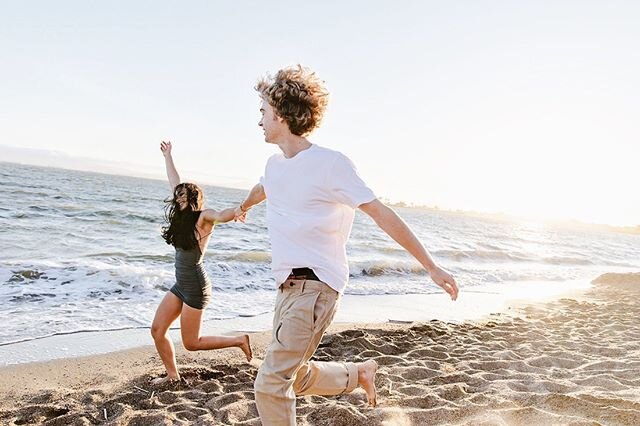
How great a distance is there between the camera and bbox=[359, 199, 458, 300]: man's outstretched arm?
2316mm

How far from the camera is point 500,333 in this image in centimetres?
709

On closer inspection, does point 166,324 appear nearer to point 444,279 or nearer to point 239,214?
point 239,214

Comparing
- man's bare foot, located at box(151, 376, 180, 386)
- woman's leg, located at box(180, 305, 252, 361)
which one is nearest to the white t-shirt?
woman's leg, located at box(180, 305, 252, 361)

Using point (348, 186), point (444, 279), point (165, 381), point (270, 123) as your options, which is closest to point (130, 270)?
point (165, 381)

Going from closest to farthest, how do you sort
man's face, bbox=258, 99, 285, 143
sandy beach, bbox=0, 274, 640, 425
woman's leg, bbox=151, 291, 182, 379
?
man's face, bbox=258, 99, 285, 143 < sandy beach, bbox=0, 274, 640, 425 < woman's leg, bbox=151, 291, 182, 379

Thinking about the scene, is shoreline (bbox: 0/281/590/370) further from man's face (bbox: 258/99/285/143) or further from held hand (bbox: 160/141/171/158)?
man's face (bbox: 258/99/285/143)

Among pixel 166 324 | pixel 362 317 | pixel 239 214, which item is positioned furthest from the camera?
pixel 362 317

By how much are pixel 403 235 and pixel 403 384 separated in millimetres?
2609

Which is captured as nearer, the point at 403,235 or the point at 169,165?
the point at 403,235

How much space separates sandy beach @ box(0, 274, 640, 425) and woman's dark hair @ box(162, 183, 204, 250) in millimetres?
1257

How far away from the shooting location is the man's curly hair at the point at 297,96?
2.42 m

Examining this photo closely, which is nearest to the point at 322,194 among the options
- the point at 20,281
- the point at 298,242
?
the point at 298,242

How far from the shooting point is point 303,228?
94.9 inches

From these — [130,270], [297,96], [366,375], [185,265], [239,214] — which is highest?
[297,96]
